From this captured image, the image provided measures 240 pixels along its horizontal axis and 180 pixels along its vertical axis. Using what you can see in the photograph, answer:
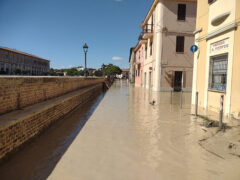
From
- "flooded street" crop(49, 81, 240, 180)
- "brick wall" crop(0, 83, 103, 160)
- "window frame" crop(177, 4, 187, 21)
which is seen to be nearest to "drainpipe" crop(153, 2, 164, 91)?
"window frame" crop(177, 4, 187, 21)

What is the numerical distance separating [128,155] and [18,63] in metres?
73.4

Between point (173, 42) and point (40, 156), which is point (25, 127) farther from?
point (173, 42)

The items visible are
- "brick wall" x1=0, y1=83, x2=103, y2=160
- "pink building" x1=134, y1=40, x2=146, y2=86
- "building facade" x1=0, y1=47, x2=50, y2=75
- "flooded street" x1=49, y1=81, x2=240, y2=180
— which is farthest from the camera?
"building facade" x1=0, y1=47, x2=50, y2=75

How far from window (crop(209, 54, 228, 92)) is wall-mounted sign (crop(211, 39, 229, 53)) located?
314mm

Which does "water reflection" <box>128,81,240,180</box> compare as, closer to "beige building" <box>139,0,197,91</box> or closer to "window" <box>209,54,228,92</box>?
"window" <box>209,54,228,92</box>

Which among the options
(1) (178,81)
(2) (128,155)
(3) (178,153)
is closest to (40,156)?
(2) (128,155)

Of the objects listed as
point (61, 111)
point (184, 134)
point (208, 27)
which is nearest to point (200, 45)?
point (208, 27)

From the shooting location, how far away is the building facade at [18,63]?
5621 centimetres

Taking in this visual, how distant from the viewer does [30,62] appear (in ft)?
242

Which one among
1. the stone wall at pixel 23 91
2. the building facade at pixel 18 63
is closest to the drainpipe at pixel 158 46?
the stone wall at pixel 23 91

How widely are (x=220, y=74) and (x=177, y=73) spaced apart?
34.6 feet

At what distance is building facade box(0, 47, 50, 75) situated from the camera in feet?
184

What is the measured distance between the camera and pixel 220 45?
6645 millimetres

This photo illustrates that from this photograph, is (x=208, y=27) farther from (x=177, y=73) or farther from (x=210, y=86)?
(x=177, y=73)
